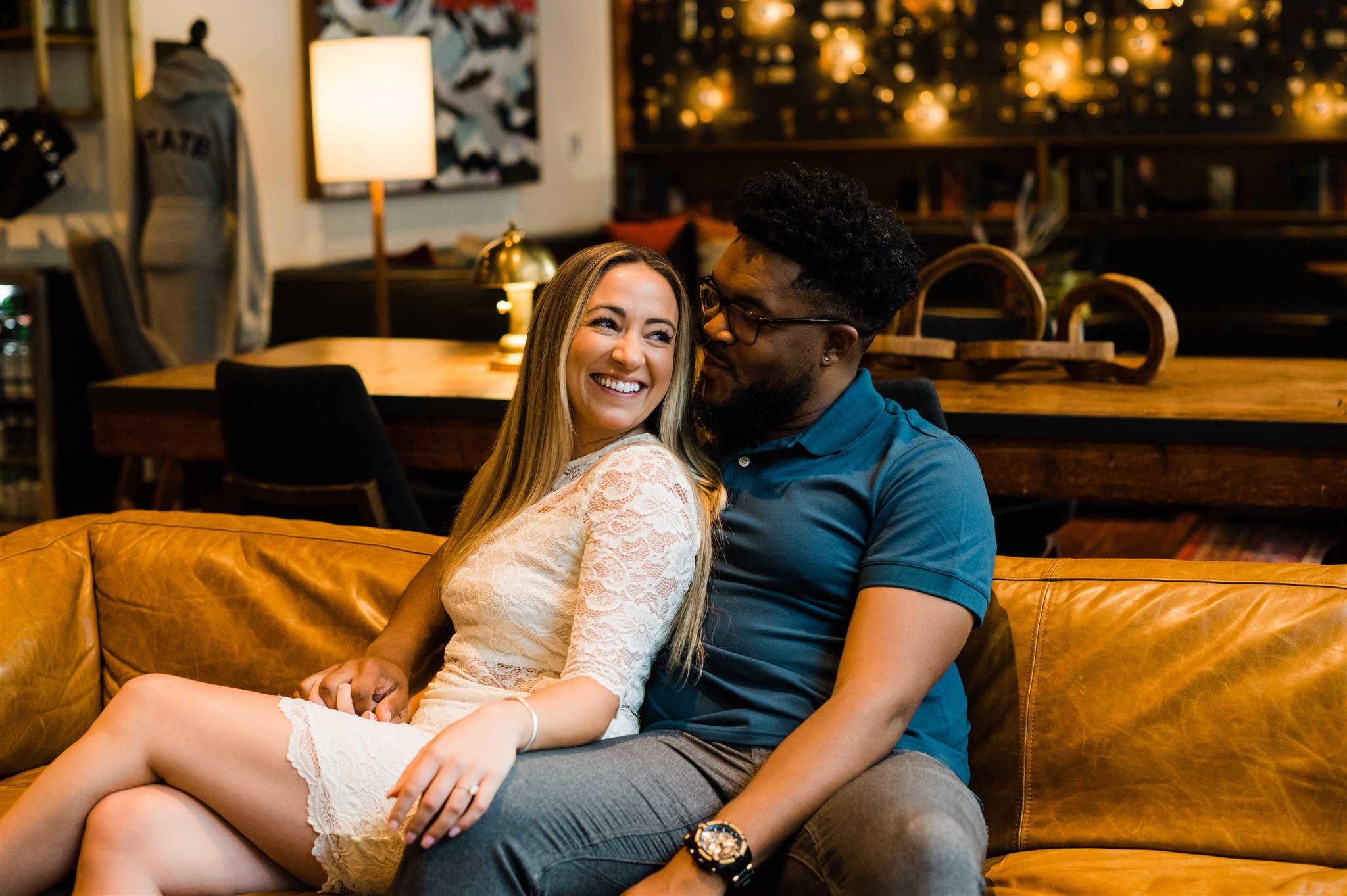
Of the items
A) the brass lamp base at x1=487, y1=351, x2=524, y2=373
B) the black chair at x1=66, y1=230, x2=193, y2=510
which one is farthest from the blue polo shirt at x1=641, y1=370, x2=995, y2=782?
the black chair at x1=66, y1=230, x2=193, y2=510

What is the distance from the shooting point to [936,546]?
1404 millimetres

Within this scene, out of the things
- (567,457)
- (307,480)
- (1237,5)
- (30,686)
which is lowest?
(30,686)

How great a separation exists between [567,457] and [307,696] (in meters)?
0.43

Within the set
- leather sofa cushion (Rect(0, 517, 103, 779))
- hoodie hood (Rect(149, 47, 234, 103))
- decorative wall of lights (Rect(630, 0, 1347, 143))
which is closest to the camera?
leather sofa cushion (Rect(0, 517, 103, 779))

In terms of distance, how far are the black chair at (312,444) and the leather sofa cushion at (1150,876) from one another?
140 cm

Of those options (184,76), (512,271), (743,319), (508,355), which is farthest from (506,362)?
(184,76)

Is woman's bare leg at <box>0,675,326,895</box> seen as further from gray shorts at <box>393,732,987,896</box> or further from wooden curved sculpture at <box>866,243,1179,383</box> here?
wooden curved sculpture at <box>866,243,1179,383</box>

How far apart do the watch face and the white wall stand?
12.7 ft

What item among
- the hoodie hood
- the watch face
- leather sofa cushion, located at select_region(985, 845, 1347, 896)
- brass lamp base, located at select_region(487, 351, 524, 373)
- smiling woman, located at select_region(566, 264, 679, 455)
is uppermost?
the hoodie hood

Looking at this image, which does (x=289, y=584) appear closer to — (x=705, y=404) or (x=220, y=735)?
(x=220, y=735)

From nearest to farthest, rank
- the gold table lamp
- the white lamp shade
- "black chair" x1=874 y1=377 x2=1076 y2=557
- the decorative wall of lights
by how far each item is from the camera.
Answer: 1. "black chair" x1=874 y1=377 x2=1076 y2=557
2. the gold table lamp
3. the white lamp shade
4. the decorative wall of lights

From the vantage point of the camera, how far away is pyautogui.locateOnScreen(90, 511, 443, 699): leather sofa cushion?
181 cm

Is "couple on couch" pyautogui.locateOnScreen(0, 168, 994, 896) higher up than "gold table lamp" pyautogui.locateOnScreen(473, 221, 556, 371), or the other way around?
"gold table lamp" pyautogui.locateOnScreen(473, 221, 556, 371)

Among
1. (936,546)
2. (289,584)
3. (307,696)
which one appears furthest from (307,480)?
(936,546)
